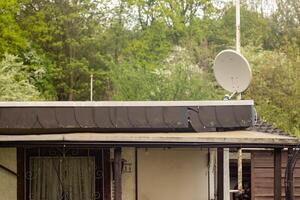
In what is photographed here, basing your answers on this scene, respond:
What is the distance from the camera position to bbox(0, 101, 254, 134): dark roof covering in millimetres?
9406

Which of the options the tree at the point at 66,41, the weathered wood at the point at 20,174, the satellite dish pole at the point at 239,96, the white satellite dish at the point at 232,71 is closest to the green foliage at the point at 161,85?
the tree at the point at 66,41

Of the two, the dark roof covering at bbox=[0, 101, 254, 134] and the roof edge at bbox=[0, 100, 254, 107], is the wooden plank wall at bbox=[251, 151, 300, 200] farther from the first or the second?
the roof edge at bbox=[0, 100, 254, 107]

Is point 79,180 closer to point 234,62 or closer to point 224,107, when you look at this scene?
point 224,107

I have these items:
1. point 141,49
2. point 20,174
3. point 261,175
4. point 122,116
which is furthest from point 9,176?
point 141,49

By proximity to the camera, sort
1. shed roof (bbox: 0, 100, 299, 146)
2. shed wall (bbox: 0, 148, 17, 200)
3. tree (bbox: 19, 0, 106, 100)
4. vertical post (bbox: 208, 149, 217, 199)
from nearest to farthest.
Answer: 1. shed roof (bbox: 0, 100, 299, 146)
2. shed wall (bbox: 0, 148, 17, 200)
3. vertical post (bbox: 208, 149, 217, 199)
4. tree (bbox: 19, 0, 106, 100)

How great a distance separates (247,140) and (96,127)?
8.10 ft

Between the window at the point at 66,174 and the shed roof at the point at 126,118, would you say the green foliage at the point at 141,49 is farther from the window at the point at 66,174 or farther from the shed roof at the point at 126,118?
the window at the point at 66,174

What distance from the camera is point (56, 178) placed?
9992mm

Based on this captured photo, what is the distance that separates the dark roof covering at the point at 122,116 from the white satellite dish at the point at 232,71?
0.95m

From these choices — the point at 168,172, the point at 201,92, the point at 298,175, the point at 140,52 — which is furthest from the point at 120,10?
the point at 168,172

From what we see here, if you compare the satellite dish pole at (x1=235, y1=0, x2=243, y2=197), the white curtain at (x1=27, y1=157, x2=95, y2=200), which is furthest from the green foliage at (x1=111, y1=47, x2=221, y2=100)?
the white curtain at (x1=27, y1=157, x2=95, y2=200)

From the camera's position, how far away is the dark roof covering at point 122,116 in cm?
941

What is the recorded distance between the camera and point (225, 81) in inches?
438

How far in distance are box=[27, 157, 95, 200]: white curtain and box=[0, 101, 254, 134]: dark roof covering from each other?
0.75 meters
